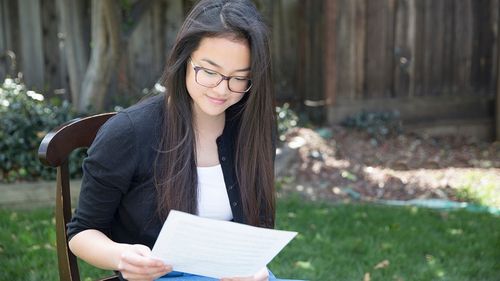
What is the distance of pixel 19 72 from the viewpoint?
6.14 m

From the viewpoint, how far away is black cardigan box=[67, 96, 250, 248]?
5.66ft

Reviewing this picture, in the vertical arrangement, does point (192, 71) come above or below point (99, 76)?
above

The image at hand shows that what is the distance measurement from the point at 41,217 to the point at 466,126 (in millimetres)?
5124

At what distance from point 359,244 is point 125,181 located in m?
2.30

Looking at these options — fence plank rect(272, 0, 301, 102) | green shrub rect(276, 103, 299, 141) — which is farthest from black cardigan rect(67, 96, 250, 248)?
fence plank rect(272, 0, 301, 102)

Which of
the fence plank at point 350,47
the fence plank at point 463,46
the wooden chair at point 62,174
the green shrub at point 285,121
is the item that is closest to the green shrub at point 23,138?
the green shrub at point 285,121

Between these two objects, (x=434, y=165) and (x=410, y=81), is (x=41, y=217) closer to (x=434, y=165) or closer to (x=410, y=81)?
(x=434, y=165)

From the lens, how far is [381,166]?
5.64m

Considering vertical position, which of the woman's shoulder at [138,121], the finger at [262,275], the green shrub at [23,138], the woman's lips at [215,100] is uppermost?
the woman's lips at [215,100]

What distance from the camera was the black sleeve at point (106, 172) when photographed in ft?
5.64

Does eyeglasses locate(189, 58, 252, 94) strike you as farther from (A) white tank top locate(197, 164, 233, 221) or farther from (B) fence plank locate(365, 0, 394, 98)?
(B) fence plank locate(365, 0, 394, 98)

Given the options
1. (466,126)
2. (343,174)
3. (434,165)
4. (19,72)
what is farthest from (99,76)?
(466,126)

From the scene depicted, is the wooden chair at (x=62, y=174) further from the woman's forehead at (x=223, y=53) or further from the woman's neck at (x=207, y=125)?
the woman's forehead at (x=223, y=53)

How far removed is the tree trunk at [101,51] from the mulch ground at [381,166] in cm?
166
